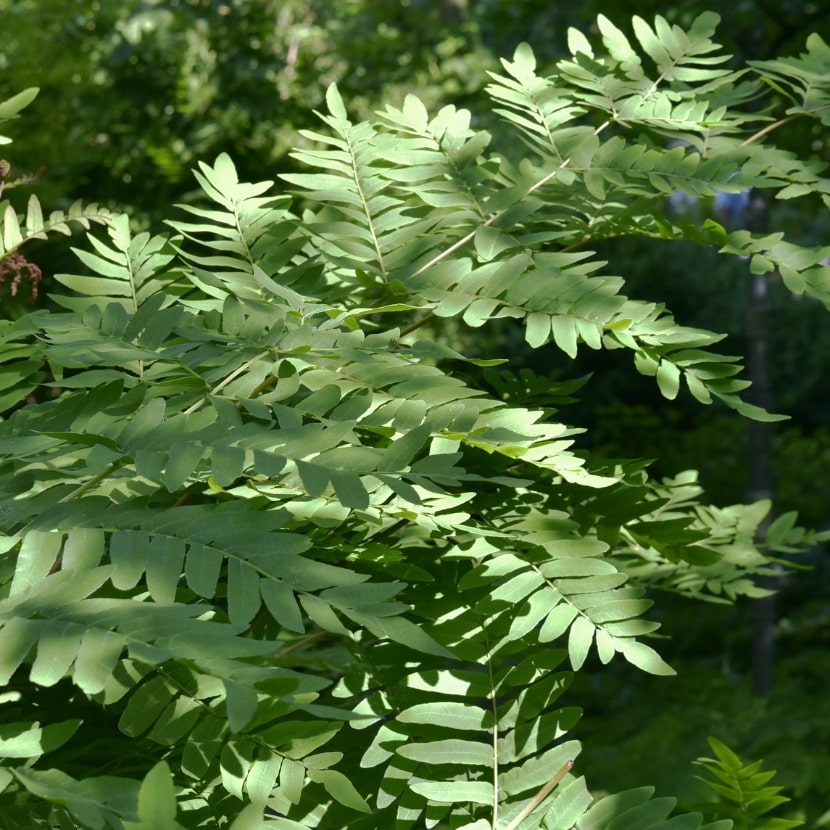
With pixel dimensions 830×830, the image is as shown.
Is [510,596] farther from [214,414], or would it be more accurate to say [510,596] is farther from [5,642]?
[5,642]

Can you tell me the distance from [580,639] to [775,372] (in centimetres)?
745

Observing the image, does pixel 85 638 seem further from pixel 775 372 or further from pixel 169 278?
pixel 775 372

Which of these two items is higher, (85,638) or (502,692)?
(85,638)

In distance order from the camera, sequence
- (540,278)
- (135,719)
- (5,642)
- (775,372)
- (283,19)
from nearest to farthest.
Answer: (5,642), (135,719), (540,278), (283,19), (775,372)

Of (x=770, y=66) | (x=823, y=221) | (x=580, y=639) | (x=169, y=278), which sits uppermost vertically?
(x=770, y=66)

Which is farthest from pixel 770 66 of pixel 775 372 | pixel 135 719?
pixel 775 372

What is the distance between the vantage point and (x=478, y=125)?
496cm

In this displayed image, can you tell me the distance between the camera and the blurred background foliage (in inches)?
141

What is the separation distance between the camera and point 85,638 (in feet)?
2.51

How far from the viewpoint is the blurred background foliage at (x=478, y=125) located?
3580 mm

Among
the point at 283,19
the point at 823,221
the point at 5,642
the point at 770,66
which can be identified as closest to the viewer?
the point at 5,642

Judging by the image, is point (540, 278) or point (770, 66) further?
point (770, 66)

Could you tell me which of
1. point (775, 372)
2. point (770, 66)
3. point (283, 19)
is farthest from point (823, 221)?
point (770, 66)

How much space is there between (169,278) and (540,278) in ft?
1.74
